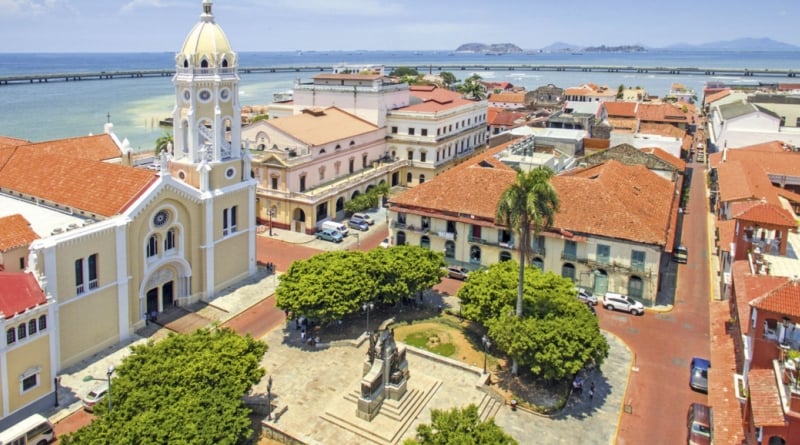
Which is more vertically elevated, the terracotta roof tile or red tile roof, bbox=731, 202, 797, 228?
red tile roof, bbox=731, 202, 797, 228

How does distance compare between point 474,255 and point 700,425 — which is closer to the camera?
point 700,425

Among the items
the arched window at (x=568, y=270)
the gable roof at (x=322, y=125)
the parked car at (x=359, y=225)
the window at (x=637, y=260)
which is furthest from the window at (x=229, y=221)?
the window at (x=637, y=260)

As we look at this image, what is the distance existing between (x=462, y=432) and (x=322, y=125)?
51.8 metres

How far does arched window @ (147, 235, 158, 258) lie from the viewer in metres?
40.7

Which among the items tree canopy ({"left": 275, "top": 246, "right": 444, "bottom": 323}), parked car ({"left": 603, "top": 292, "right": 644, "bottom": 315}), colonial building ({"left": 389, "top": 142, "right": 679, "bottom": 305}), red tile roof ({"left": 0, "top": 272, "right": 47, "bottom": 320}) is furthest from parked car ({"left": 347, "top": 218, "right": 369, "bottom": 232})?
red tile roof ({"left": 0, "top": 272, "right": 47, "bottom": 320})

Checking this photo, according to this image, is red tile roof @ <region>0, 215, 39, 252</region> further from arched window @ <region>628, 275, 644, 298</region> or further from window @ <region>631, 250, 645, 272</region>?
arched window @ <region>628, 275, 644, 298</region>

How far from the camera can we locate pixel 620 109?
11188 centimetres

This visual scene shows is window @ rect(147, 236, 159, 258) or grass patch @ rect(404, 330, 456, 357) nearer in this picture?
grass patch @ rect(404, 330, 456, 357)

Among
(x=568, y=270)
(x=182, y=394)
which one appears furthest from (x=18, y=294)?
(x=568, y=270)

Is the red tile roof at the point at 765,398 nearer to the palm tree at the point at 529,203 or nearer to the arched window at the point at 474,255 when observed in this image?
the palm tree at the point at 529,203

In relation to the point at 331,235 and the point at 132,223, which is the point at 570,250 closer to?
the point at 331,235

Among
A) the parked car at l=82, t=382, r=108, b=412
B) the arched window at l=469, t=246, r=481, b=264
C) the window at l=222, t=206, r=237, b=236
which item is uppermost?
the window at l=222, t=206, r=237, b=236

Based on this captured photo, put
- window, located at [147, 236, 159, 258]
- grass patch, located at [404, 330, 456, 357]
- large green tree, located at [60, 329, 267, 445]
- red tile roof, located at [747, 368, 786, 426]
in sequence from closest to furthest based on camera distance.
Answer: red tile roof, located at [747, 368, 786, 426]
large green tree, located at [60, 329, 267, 445]
grass patch, located at [404, 330, 456, 357]
window, located at [147, 236, 159, 258]

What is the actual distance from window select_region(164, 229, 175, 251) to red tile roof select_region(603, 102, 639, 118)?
87.7 meters
